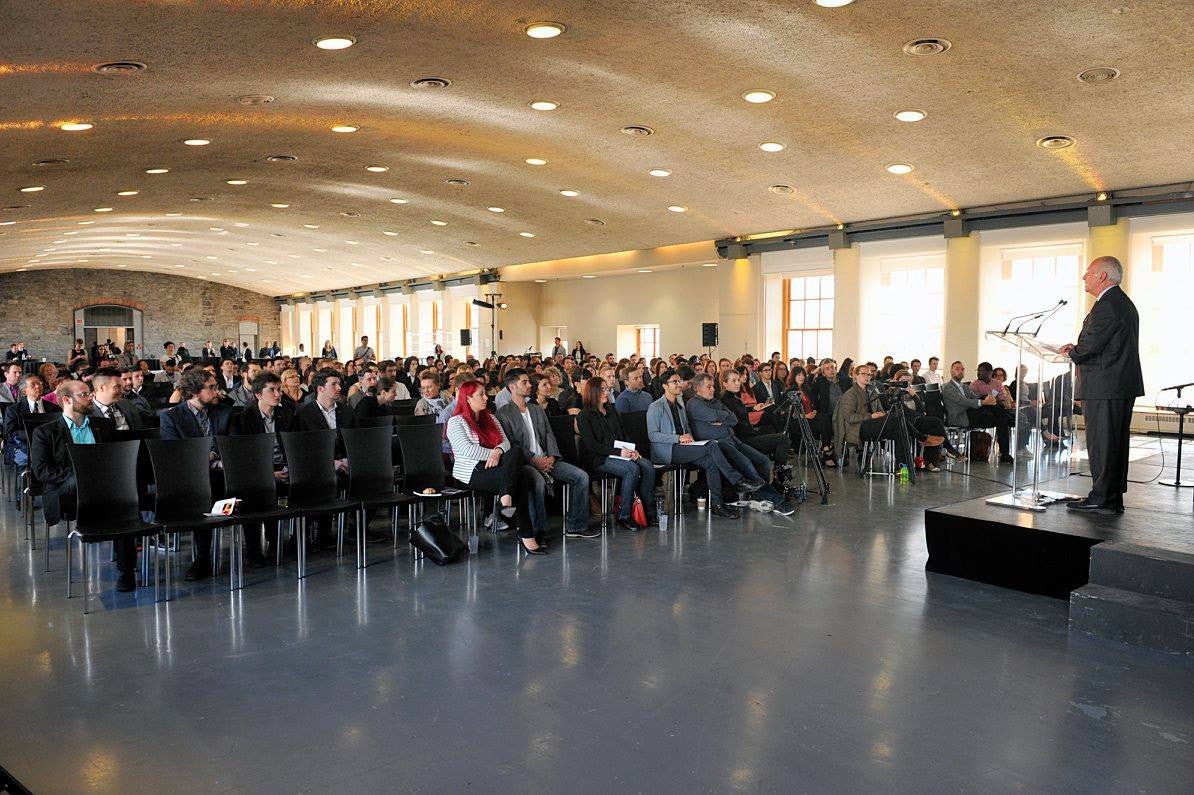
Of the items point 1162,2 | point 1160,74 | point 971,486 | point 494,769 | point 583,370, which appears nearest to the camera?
point 494,769

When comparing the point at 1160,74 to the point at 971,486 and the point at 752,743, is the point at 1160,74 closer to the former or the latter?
the point at 971,486

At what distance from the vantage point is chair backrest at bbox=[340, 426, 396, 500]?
587 cm

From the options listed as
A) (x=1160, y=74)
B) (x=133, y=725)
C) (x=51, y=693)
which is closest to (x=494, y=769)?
(x=133, y=725)

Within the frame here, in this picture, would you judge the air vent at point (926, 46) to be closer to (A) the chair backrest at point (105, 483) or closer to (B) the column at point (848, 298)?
(A) the chair backrest at point (105, 483)

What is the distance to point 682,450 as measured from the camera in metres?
7.36

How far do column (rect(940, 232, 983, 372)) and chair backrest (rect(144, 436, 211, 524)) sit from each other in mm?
12633

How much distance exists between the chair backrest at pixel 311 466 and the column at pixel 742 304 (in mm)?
13311

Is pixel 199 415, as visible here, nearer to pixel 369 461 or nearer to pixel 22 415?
pixel 369 461

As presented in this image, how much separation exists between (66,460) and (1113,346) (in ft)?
20.9

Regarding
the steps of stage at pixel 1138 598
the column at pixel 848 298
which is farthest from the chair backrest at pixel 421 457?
the column at pixel 848 298

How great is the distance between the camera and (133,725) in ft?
10.8

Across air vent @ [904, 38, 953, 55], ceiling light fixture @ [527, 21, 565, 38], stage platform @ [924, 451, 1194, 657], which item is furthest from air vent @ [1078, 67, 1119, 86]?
ceiling light fixture @ [527, 21, 565, 38]

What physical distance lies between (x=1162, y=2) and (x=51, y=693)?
25.2 ft

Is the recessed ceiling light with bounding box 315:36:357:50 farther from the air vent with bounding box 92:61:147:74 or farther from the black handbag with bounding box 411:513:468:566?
the black handbag with bounding box 411:513:468:566
